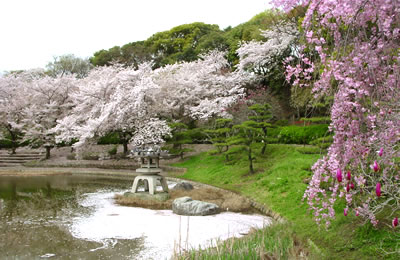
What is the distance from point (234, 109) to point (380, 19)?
43.6 ft

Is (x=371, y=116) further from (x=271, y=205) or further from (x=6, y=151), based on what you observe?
(x=6, y=151)

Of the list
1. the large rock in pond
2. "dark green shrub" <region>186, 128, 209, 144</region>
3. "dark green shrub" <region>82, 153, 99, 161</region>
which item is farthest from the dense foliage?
"dark green shrub" <region>82, 153, 99, 161</region>

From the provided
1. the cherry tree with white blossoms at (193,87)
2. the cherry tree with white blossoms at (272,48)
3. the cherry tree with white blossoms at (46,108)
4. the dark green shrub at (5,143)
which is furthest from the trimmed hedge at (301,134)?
the dark green shrub at (5,143)

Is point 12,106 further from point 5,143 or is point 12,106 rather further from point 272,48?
point 272,48

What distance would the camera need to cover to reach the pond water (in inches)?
194

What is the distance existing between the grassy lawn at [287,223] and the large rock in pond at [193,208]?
4.42ft

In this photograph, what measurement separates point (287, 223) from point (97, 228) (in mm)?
3516

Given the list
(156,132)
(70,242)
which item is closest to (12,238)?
(70,242)

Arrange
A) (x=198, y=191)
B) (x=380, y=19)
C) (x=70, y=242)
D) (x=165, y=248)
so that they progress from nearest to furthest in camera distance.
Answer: (x=380, y=19) → (x=165, y=248) → (x=70, y=242) → (x=198, y=191)

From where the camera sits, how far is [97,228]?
20.5 ft

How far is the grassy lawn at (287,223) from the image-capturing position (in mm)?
3590

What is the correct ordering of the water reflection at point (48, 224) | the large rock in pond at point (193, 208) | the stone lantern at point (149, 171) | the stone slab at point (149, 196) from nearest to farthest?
the water reflection at point (48, 224), the large rock in pond at point (193, 208), the stone slab at point (149, 196), the stone lantern at point (149, 171)

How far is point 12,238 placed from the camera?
561 centimetres

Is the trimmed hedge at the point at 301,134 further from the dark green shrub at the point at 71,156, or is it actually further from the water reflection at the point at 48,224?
the dark green shrub at the point at 71,156
